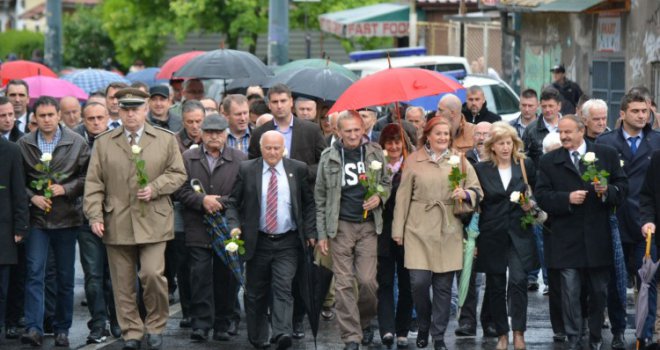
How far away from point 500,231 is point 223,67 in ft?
21.3

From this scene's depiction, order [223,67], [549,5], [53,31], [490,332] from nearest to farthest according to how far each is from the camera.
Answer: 1. [490,332]
2. [223,67]
3. [549,5]
4. [53,31]

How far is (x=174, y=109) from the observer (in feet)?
54.0

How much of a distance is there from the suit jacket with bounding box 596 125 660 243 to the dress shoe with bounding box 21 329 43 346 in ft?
16.1

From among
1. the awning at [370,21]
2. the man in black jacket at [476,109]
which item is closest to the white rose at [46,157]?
the man in black jacket at [476,109]

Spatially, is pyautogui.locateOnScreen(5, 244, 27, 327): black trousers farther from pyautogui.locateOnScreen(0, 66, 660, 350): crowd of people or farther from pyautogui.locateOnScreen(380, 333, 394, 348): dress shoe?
pyautogui.locateOnScreen(380, 333, 394, 348): dress shoe

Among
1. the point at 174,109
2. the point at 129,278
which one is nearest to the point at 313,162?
the point at 129,278

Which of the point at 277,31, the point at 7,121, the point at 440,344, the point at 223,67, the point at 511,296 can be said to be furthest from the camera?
the point at 277,31

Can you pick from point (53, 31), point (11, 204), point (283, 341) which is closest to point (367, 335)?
point (283, 341)

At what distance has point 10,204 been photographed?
11883 mm

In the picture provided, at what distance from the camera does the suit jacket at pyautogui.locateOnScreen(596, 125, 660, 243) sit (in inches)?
483

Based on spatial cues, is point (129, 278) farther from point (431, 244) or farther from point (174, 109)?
point (174, 109)

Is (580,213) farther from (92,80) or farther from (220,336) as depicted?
(92,80)

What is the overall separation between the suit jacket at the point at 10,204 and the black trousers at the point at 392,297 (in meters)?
2.93

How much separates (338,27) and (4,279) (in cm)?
2821
